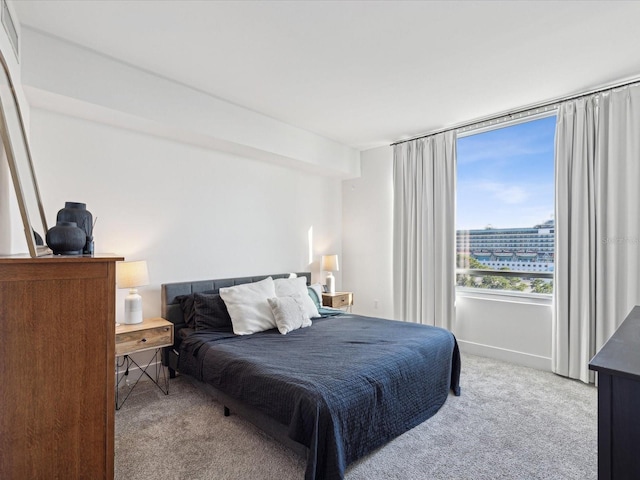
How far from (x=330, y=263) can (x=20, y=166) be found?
11.7 feet

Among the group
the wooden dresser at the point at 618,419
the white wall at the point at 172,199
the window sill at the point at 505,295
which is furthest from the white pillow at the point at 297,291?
the wooden dresser at the point at 618,419

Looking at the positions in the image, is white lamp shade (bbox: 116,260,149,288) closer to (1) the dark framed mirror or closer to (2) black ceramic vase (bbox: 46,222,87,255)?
(1) the dark framed mirror

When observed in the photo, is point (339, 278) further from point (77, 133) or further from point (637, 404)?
point (637, 404)

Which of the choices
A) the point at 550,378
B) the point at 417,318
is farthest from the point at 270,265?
the point at 550,378

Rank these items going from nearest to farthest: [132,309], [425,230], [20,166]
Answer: [20,166], [132,309], [425,230]

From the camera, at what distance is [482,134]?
4207 mm

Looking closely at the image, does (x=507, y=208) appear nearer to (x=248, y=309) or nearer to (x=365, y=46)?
(x=365, y=46)

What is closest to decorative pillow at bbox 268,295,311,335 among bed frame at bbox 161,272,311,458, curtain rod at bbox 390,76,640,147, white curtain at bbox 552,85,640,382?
bed frame at bbox 161,272,311,458

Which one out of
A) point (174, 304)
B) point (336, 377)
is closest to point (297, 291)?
point (174, 304)

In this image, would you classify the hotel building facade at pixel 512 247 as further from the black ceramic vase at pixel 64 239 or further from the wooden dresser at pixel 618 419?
the black ceramic vase at pixel 64 239

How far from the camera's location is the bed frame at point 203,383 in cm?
205

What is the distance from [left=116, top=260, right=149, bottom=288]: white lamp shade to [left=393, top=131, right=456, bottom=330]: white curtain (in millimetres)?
3103

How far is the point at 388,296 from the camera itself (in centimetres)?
493

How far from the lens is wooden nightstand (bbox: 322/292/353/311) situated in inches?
181
